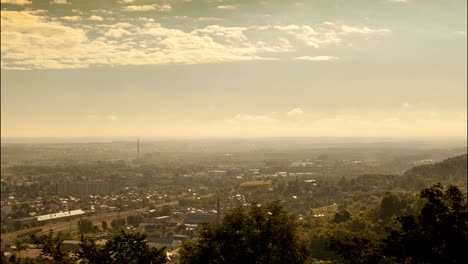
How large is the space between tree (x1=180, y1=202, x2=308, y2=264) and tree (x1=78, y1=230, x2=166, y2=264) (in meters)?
1.18

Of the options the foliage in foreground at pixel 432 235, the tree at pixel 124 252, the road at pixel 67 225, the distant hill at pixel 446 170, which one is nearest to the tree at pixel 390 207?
the foliage in foreground at pixel 432 235

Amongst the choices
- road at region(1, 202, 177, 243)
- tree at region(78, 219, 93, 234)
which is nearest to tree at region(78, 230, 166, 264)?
road at region(1, 202, 177, 243)

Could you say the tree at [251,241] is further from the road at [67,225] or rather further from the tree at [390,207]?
the road at [67,225]

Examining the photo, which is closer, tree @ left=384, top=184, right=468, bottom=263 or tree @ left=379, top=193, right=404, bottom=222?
tree @ left=384, top=184, right=468, bottom=263

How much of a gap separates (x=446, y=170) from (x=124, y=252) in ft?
193

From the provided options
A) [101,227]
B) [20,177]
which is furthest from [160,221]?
[20,177]

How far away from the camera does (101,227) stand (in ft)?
152

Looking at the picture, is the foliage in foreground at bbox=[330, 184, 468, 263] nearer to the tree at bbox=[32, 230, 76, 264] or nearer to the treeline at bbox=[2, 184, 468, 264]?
the treeline at bbox=[2, 184, 468, 264]

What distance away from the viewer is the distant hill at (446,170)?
6194 cm

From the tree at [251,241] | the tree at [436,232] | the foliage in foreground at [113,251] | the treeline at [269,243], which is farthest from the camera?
the foliage in foreground at [113,251]

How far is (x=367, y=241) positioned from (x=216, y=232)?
4.52 meters

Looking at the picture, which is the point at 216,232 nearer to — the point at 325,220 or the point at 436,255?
the point at 436,255

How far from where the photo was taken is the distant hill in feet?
203

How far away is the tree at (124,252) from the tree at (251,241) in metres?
1.18
